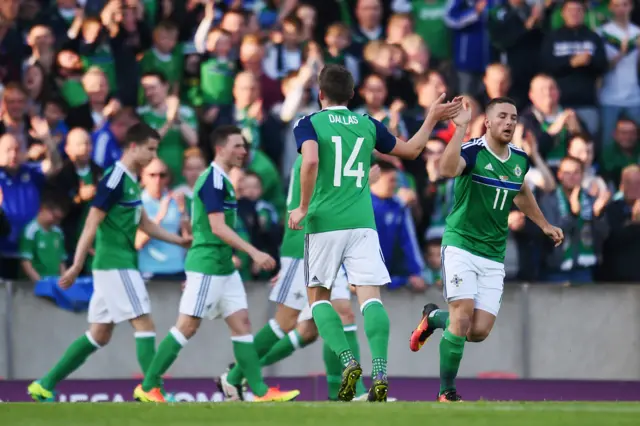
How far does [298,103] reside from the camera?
528 inches

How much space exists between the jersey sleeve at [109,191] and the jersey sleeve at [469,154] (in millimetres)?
3021

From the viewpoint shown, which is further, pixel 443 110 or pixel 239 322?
pixel 239 322

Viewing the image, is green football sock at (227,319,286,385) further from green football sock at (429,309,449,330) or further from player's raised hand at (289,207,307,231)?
player's raised hand at (289,207,307,231)

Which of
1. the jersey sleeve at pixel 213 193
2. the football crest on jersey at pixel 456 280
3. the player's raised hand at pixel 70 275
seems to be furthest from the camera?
the player's raised hand at pixel 70 275

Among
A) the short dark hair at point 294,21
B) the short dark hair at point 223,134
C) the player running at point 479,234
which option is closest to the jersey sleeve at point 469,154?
the player running at point 479,234

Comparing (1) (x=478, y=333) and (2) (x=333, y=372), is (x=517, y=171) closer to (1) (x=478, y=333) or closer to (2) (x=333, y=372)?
(1) (x=478, y=333)

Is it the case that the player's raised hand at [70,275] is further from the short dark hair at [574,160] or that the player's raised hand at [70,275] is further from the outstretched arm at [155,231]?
the short dark hair at [574,160]

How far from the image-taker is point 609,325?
1266 centimetres

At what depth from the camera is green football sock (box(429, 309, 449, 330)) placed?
31.9 ft

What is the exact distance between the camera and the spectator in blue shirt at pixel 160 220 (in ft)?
41.2

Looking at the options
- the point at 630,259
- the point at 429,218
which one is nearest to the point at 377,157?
the point at 429,218

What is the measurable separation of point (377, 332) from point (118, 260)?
10.5ft

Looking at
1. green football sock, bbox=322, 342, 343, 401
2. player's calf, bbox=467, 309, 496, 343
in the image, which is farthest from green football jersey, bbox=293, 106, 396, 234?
green football sock, bbox=322, 342, 343, 401

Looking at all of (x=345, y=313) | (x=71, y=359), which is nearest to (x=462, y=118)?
(x=345, y=313)
